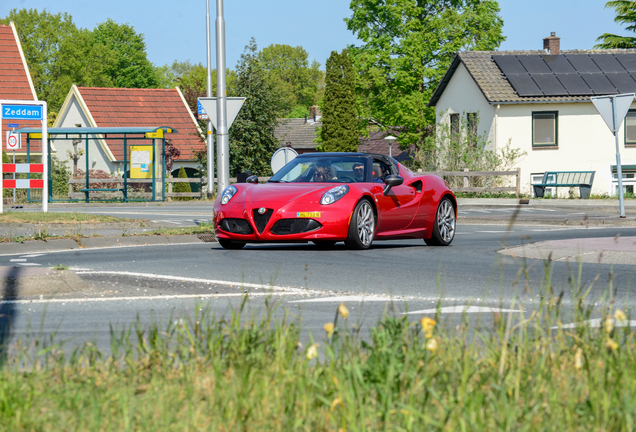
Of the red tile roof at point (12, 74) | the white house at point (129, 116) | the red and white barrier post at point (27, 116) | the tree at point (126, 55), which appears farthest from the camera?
the tree at point (126, 55)

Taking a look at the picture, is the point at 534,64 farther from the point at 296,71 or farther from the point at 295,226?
the point at 296,71

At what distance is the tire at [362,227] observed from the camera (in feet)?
38.4

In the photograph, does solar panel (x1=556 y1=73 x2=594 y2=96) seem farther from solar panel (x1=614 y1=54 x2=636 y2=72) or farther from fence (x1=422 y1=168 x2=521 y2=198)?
fence (x1=422 y1=168 x2=521 y2=198)

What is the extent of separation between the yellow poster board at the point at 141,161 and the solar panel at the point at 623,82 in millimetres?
19870

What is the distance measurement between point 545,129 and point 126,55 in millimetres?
65341

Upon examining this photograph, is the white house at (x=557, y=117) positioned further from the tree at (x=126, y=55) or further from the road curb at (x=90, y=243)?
the tree at (x=126, y=55)

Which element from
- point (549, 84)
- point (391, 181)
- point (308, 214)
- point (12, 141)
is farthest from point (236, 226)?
point (549, 84)

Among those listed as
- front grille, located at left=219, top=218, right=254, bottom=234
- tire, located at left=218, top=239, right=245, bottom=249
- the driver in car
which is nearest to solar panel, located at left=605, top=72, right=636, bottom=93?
the driver in car

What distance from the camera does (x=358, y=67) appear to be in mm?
50062

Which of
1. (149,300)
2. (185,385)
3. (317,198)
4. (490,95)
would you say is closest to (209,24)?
(490,95)

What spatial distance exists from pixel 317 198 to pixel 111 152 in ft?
139

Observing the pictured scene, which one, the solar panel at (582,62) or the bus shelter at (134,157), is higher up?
the solar panel at (582,62)

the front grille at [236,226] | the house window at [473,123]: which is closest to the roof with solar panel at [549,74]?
the house window at [473,123]

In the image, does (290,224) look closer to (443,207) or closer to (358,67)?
(443,207)
